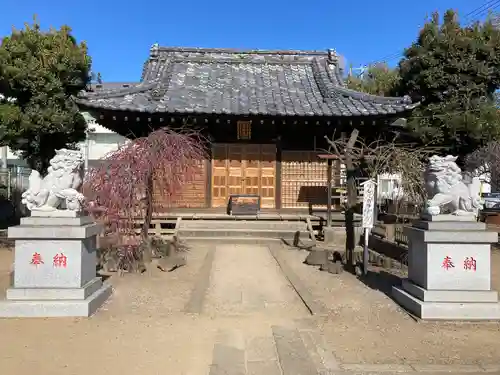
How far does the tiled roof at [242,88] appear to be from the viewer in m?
12.8

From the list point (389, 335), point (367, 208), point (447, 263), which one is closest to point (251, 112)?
point (367, 208)

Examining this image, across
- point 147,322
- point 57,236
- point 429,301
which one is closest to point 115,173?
point 57,236

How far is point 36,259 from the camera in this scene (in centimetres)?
554

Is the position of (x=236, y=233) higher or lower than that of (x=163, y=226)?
lower

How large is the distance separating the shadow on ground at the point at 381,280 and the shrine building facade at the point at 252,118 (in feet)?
18.9

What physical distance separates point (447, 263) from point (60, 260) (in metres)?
5.38

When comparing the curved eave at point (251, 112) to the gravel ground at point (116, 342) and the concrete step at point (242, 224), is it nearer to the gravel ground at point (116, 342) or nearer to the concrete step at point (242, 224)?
the concrete step at point (242, 224)

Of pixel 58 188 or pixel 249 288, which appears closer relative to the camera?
pixel 58 188

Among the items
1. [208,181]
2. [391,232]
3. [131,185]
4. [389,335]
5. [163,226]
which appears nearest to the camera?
[389,335]

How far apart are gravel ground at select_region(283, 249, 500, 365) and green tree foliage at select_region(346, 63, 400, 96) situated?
19.3 m

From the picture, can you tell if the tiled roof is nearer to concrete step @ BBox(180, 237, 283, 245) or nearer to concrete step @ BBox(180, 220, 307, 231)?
concrete step @ BBox(180, 220, 307, 231)

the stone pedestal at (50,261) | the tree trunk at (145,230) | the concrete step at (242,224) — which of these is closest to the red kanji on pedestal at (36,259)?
the stone pedestal at (50,261)

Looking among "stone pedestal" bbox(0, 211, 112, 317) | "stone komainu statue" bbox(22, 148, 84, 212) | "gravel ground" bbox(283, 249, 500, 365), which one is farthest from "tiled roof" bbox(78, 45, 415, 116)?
"gravel ground" bbox(283, 249, 500, 365)

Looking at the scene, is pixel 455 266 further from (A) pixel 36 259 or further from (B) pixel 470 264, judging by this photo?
(A) pixel 36 259
